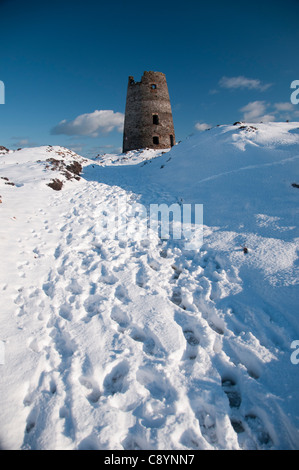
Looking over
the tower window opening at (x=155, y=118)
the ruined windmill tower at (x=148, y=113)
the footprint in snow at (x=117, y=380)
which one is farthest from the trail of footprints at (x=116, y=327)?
the tower window opening at (x=155, y=118)

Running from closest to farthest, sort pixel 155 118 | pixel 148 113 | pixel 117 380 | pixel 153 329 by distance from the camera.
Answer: pixel 117 380 < pixel 153 329 < pixel 148 113 < pixel 155 118

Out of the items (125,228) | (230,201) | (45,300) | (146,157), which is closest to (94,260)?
(45,300)

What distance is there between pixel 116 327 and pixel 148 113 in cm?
2391

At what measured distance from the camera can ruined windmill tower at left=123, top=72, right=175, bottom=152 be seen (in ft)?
74.7

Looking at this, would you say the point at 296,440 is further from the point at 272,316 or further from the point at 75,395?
the point at 75,395

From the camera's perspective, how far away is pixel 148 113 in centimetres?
2286

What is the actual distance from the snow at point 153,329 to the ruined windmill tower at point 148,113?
18.9 metres

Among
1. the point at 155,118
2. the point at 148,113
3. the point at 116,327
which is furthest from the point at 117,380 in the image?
the point at 155,118

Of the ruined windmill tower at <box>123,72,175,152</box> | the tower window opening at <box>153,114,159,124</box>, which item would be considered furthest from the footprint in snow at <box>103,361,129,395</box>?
the tower window opening at <box>153,114,159,124</box>

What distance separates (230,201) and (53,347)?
595cm

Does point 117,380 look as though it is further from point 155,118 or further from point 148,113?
point 155,118

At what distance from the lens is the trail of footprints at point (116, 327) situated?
222 cm

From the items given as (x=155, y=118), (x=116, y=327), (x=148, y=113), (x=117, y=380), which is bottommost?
(x=117, y=380)

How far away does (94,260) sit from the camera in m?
4.79
